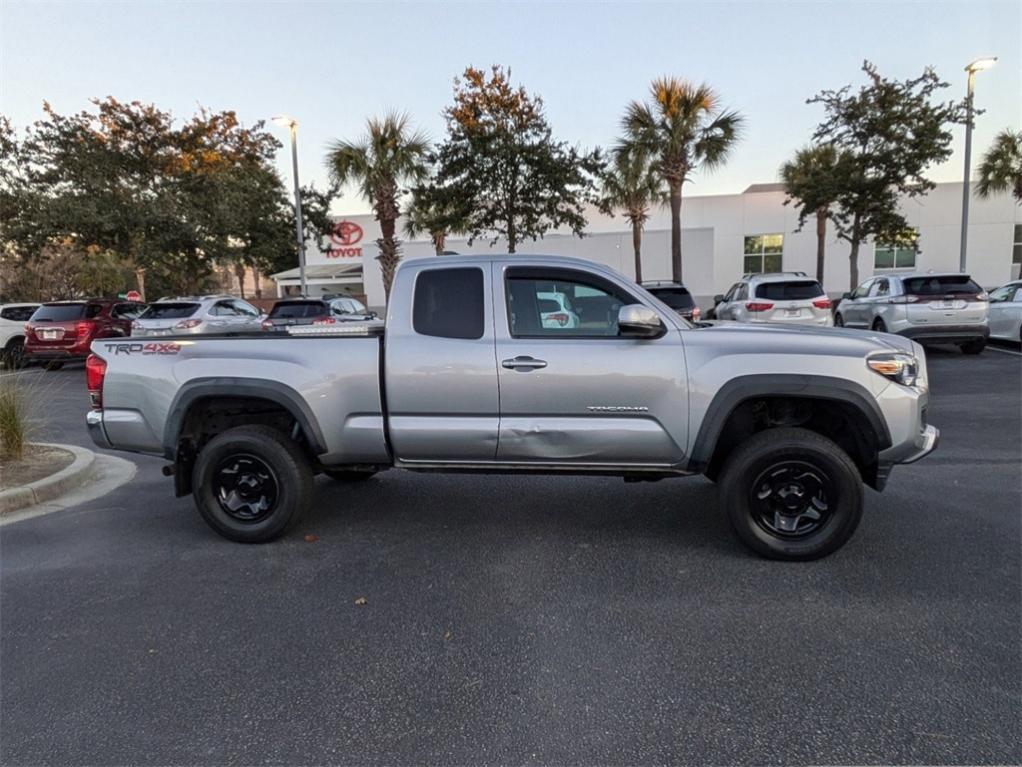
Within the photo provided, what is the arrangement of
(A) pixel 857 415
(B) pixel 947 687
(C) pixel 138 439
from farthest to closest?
(C) pixel 138 439 → (A) pixel 857 415 → (B) pixel 947 687

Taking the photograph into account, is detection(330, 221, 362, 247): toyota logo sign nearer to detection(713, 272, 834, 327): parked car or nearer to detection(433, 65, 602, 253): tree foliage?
detection(433, 65, 602, 253): tree foliage

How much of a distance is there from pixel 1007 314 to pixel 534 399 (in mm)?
13947

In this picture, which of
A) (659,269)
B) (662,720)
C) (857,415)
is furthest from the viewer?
(659,269)

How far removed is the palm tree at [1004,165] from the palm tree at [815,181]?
6.72 meters

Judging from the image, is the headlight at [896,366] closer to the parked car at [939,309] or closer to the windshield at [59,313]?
the parked car at [939,309]

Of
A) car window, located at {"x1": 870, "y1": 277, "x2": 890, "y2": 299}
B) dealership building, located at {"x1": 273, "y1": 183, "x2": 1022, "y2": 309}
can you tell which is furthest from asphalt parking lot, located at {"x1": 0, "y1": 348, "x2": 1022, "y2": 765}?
dealership building, located at {"x1": 273, "y1": 183, "x2": 1022, "y2": 309}

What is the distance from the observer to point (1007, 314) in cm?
1343

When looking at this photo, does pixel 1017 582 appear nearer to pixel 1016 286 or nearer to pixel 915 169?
pixel 1016 286

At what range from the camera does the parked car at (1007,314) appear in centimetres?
1313

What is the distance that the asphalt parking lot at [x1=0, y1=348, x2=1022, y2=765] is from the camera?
251 cm

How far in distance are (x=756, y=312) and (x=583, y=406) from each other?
32.5 feet

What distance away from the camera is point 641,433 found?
4.02 m

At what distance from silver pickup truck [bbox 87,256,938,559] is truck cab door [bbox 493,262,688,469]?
0.01 metres

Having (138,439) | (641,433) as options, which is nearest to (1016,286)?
(641,433)
